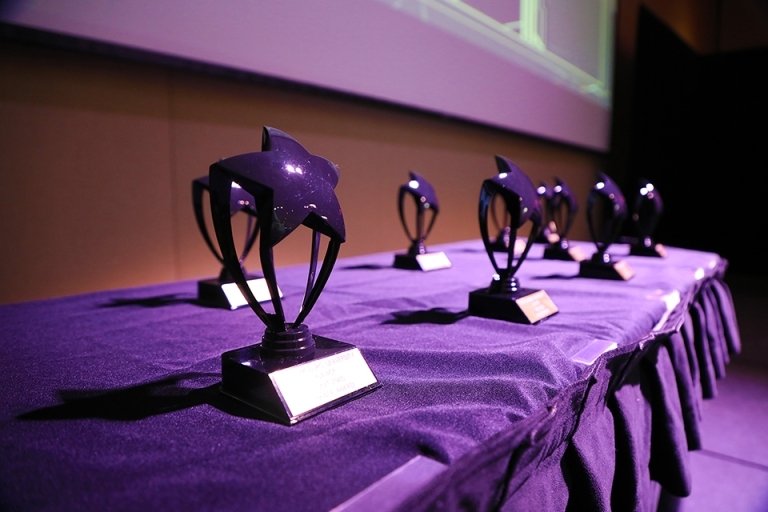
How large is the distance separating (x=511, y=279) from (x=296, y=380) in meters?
0.50

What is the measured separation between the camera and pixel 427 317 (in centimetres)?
84

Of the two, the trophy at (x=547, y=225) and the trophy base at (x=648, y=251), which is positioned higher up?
the trophy at (x=547, y=225)

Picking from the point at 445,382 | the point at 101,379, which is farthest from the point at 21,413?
the point at 445,382

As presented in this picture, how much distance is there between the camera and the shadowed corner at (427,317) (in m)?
0.80

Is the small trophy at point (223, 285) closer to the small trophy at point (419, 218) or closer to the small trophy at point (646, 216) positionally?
the small trophy at point (419, 218)

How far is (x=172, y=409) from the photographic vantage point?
47 cm

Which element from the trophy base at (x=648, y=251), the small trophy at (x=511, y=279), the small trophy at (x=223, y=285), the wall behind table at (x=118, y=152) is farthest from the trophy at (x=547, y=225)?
the small trophy at (x=223, y=285)

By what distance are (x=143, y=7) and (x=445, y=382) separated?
118 centimetres

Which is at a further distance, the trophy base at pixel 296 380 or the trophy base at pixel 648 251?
the trophy base at pixel 648 251

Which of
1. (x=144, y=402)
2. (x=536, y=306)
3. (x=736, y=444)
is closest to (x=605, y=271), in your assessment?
(x=536, y=306)

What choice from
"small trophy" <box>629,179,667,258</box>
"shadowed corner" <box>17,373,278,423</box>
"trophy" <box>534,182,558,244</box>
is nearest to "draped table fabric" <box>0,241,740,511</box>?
"shadowed corner" <box>17,373,278,423</box>

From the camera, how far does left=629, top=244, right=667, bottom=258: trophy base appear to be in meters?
1.70

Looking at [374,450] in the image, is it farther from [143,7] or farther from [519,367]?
[143,7]

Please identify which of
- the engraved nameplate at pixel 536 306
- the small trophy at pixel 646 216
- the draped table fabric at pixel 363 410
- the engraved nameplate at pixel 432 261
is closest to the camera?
the draped table fabric at pixel 363 410
